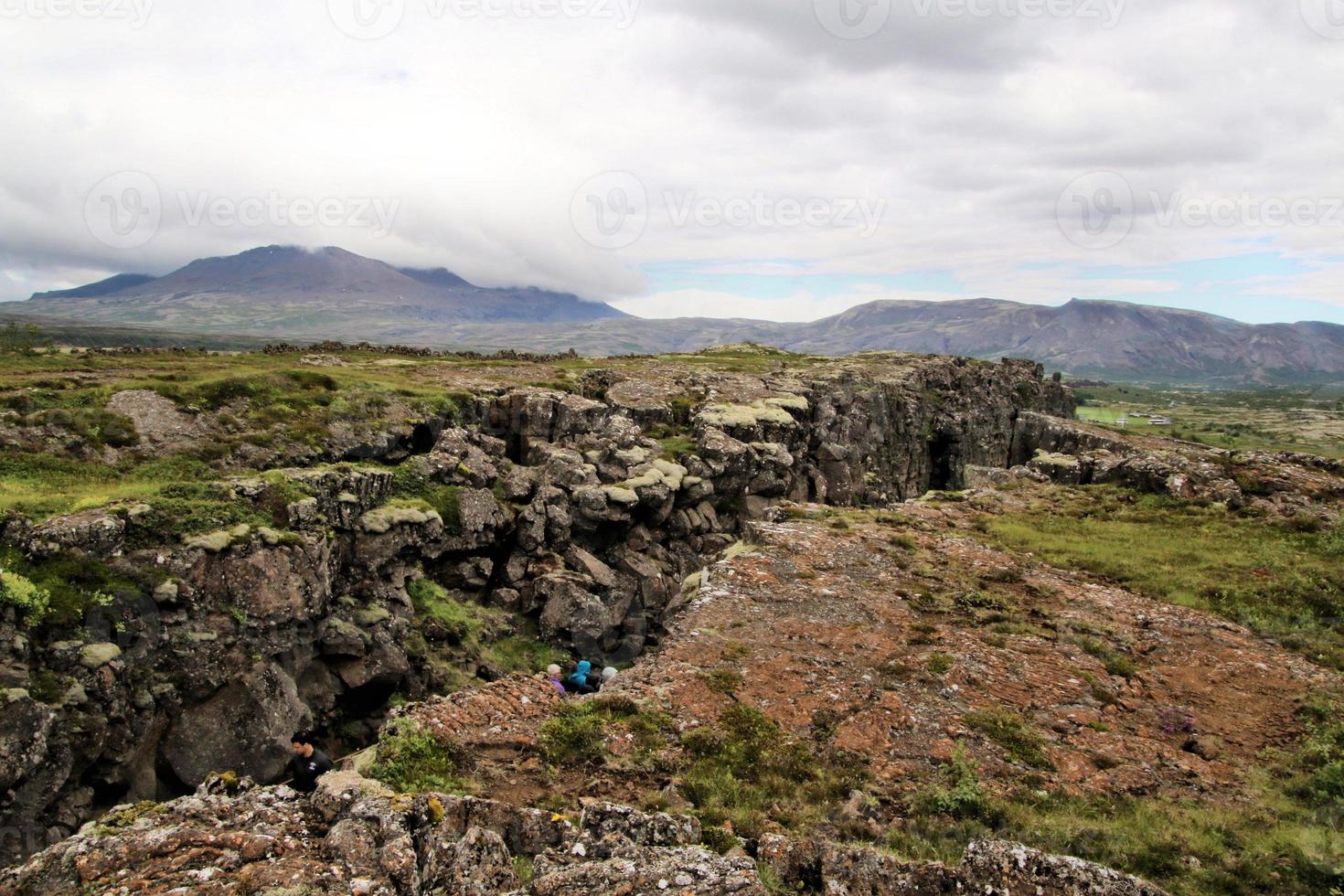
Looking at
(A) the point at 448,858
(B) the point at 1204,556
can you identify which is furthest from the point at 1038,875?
(B) the point at 1204,556

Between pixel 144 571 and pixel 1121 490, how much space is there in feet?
144

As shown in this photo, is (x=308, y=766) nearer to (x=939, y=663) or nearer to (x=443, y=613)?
(x=443, y=613)

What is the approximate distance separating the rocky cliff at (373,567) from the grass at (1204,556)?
55.1 ft

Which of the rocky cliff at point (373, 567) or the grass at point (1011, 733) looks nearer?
the grass at point (1011, 733)

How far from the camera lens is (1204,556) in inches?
1017

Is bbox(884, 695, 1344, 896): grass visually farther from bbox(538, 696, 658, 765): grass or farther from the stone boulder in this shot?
the stone boulder

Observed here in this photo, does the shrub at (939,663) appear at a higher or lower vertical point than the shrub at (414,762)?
higher

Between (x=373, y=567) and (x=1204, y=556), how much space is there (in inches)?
1350

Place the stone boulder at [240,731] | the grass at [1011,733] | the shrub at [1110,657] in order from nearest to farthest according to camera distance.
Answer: the grass at [1011,733], the shrub at [1110,657], the stone boulder at [240,731]

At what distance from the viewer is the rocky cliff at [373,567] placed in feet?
58.5

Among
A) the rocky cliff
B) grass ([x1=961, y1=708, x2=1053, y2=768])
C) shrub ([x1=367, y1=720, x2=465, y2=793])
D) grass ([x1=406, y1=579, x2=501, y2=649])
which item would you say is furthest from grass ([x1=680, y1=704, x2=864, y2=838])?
grass ([x1=406, y1=579, x2=501, y2=649])

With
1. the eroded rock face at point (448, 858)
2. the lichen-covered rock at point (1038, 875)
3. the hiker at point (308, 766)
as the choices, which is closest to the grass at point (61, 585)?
the hiker at point (308, 766)

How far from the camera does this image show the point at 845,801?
45.8 ft

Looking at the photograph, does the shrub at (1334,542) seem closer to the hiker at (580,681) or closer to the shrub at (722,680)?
the shrub at (722,680)
